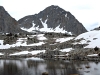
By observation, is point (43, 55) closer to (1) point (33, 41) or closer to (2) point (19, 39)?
(1) point (33, 41)

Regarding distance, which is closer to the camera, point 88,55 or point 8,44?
point 88,55

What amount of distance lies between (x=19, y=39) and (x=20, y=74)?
13126 cm

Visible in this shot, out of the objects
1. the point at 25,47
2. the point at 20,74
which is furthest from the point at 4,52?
the point at 20,74

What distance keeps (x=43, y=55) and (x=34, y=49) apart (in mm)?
25929

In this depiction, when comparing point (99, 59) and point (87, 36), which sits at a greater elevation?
point (87, 36)

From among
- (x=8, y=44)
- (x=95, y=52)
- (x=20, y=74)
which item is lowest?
(x=20, y=74)

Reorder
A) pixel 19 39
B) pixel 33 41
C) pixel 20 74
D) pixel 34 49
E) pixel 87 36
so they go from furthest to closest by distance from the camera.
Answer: pixel 19 39
pixel 33 41
pixel 34 49
pixel 87 36
pixel 20 74

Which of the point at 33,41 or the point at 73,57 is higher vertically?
the point at 33,41

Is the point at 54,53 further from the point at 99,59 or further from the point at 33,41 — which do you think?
the point at 33,41

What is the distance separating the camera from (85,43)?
395ft

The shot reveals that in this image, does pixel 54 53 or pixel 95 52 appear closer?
pixel 95 52

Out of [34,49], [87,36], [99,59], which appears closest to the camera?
[99,59]

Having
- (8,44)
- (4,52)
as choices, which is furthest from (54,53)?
(8,44)

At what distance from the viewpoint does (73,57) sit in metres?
97.9
